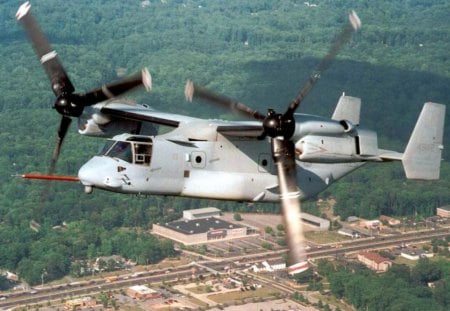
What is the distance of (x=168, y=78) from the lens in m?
195

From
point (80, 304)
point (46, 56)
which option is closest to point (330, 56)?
point (46, 56)

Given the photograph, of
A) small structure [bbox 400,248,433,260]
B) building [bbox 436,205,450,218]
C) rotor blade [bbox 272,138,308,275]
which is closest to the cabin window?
rotor blade [bbox 272,138,308,275]

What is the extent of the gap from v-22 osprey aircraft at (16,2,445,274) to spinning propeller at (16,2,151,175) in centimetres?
4

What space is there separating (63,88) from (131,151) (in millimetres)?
3691

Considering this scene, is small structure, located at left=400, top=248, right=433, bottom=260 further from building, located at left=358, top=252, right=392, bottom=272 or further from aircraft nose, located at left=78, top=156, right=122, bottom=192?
aircraft nose, located at left=78, top=156, right=122, bottom=192

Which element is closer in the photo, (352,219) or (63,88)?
(63,88)

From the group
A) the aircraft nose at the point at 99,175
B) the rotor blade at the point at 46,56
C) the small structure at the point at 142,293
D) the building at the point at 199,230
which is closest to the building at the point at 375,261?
the building at the point at 199,230

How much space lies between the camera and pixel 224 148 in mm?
45938

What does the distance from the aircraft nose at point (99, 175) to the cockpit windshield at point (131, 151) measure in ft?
1.70

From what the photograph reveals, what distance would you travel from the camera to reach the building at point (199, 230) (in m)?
116

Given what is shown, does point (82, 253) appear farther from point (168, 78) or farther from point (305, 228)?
point (168, 78)

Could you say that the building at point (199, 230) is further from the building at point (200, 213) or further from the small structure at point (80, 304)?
the small structure at point (80, 304)

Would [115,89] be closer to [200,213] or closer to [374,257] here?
[374,257]

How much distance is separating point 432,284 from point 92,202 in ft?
136
